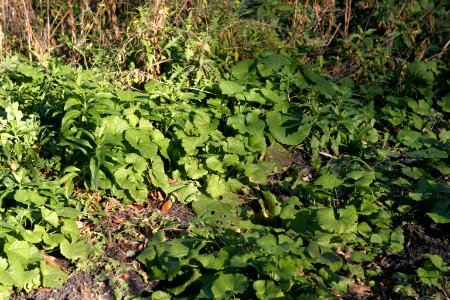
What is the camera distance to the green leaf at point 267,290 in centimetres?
409

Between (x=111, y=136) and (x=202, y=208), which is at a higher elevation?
(x=111, y=136)

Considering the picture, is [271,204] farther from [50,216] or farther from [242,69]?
[50,216]

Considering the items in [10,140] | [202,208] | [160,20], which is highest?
[160,20]

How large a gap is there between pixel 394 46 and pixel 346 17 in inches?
24.2

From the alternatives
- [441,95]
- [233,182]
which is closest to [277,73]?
[233,182]

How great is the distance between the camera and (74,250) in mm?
4680

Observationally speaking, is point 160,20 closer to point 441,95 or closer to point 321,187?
point 321,187

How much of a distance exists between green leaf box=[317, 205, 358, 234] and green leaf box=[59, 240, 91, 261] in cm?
161

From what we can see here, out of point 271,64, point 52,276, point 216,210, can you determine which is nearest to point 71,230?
point 52,276

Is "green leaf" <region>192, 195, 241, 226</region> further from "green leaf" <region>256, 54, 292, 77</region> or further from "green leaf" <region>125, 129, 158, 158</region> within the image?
"green leaf" <region>256, 54, 292, 77</region>

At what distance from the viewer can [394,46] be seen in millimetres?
7609

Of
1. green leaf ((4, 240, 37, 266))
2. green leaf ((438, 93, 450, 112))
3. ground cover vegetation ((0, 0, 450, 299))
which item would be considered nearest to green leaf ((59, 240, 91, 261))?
ground cover vegetation ((0, 0, 450, 299))

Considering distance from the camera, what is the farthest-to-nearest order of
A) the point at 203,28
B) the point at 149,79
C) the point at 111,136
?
the point at 203,28, the point at 149,79, the point at 111,136

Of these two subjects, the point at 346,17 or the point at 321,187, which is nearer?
the point at 321,187
